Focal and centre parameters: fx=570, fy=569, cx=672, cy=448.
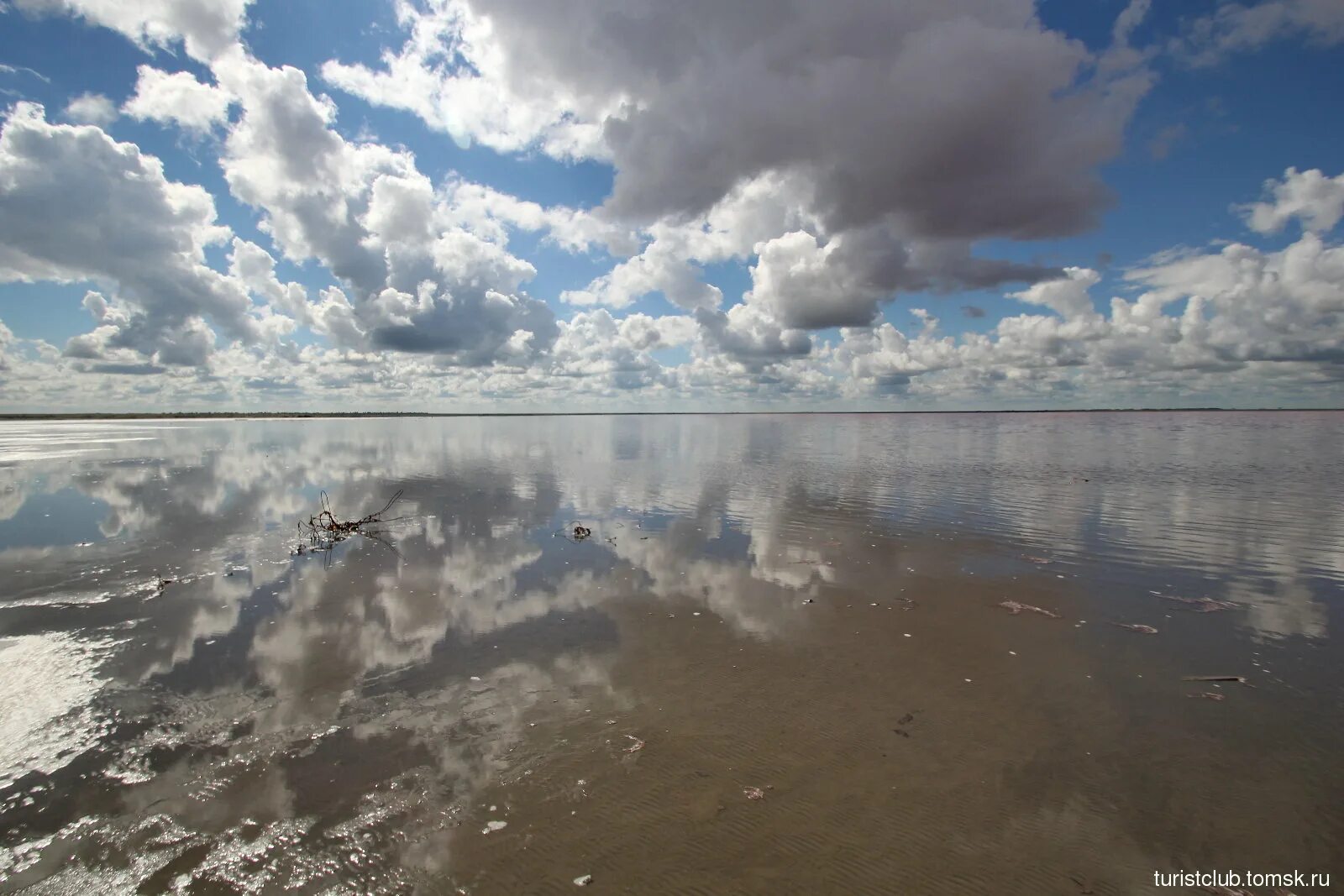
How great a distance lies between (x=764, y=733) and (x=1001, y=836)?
2940 millimetres

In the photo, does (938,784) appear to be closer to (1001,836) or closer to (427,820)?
(1001,836)

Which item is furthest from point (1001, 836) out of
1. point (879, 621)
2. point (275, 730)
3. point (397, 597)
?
point (397, 597)

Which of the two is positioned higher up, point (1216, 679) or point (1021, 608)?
point (1216, 679)

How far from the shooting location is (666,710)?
865 centimetres

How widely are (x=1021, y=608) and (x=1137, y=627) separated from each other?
2042mm

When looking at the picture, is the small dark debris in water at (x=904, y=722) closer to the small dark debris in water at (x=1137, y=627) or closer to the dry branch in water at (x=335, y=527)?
the small dark debris in water at (x=1137, y=627)

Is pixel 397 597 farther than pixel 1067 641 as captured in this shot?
Yes

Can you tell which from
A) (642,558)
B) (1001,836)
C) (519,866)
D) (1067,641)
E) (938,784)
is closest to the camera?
(519,866)

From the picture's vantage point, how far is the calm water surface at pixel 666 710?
593cm

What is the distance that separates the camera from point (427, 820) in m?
6.35

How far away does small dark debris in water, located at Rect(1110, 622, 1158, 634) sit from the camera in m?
11.5

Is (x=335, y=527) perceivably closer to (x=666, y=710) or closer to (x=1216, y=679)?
(x=666, y=710)

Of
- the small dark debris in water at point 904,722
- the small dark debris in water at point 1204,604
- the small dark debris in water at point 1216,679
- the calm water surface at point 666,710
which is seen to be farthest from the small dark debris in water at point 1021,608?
the small dark debris in water at point 904,722

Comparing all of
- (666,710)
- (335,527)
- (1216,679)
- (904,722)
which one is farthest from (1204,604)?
(335,527)
